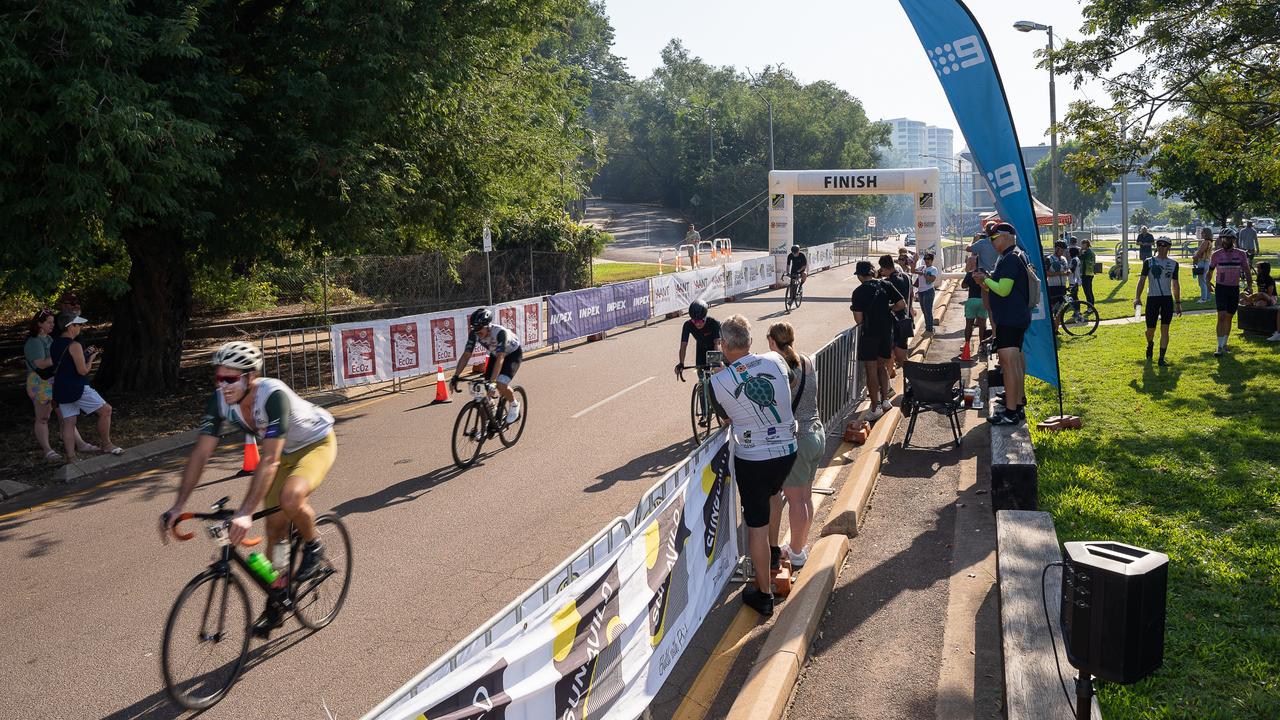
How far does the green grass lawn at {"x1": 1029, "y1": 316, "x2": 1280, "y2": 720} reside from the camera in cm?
527

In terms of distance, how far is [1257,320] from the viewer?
687 inches

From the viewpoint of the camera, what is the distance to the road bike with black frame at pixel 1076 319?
2016 cm

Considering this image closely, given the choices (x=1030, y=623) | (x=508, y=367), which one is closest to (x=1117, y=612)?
(x=1030, y=623)

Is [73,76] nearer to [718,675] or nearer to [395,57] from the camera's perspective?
[395,57]

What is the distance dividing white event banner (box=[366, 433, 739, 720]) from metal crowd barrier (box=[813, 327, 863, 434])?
431cm

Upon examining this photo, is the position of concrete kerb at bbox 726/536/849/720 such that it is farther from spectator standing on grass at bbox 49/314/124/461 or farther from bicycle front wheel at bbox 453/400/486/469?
spectator standing on grass at bbox 49/314/124/461

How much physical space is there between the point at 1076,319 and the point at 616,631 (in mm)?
18791

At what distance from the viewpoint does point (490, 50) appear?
723 inches

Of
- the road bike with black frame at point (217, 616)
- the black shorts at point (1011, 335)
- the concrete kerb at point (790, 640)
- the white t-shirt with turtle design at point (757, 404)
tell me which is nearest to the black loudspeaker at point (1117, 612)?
the concrete kerb at point (790, 640)

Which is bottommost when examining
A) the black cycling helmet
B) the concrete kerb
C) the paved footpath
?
the paved footpath

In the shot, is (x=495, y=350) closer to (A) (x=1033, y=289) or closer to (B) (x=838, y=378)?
(B) (x=838, y=378)

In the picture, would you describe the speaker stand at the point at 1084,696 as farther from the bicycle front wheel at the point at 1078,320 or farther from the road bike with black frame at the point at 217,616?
the bicycle front wheel at the point at 1078,320

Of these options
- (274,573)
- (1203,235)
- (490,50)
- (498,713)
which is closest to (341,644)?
(274,573)

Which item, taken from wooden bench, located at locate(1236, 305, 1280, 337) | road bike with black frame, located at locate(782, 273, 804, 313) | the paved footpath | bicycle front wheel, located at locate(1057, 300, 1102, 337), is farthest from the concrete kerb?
road bike with black frame, located at locate(782, 273, 804, 313)
